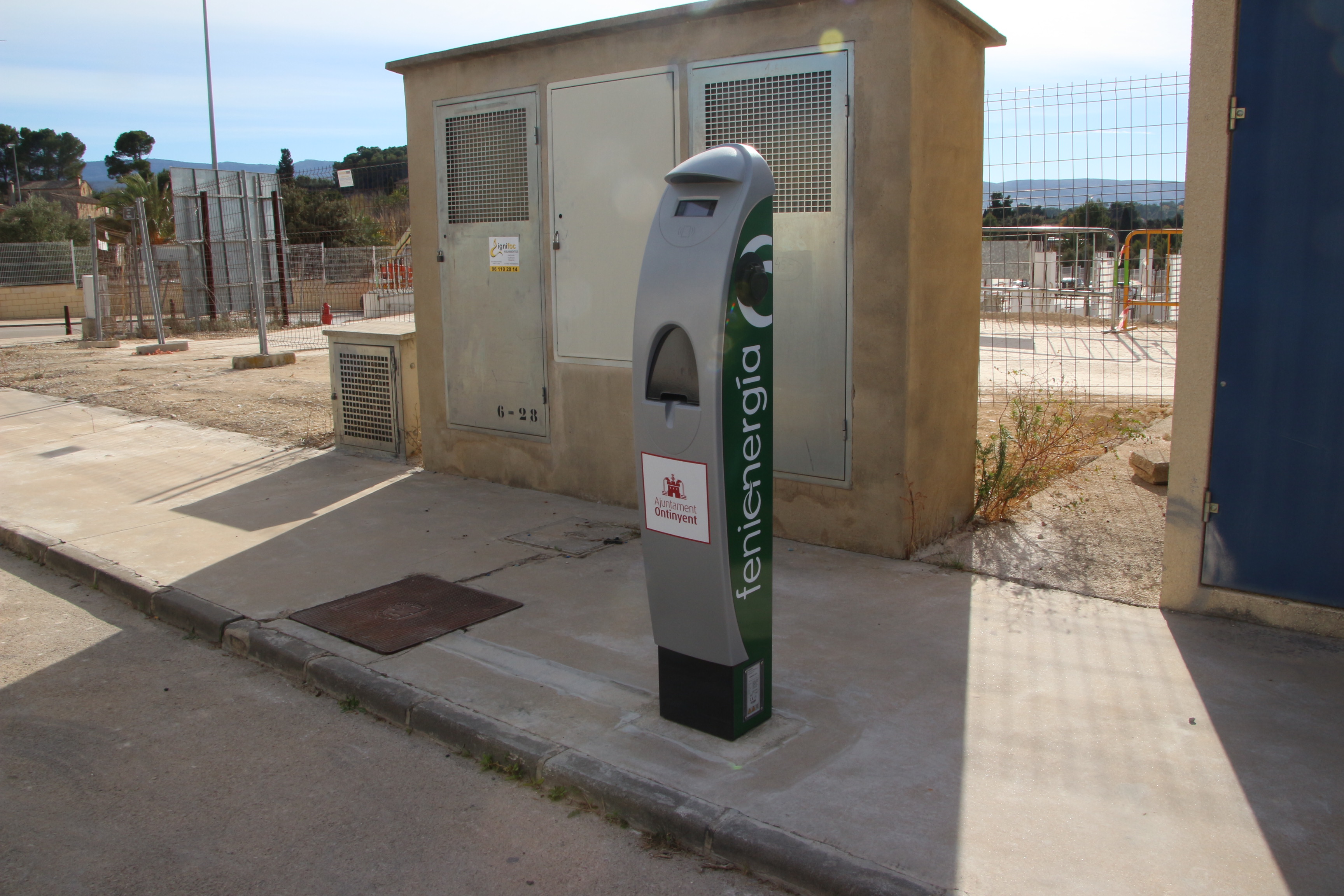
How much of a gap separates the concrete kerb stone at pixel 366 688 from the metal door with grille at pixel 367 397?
14.3 ft

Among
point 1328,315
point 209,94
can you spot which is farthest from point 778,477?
point 209,94

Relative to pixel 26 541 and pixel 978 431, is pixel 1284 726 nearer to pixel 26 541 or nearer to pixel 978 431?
pixel 978 431

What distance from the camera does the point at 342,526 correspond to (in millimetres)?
6672

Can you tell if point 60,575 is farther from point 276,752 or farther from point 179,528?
point 276,752

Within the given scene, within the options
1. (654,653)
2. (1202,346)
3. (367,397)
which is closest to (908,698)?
(654,653)

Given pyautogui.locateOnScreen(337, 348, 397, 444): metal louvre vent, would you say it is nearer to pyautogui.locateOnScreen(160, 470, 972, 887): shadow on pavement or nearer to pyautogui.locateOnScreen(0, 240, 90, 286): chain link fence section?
pyautogui.locateOnScreen(160, 470, 972, 887): shadow on pavement

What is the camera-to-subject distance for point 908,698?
13.1 ft

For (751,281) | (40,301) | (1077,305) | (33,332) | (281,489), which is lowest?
(281,489)

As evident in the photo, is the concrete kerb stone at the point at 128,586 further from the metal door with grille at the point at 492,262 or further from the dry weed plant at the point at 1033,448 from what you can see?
the dry weed plant at the point at 1033,448

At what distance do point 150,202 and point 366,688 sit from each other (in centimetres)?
3410

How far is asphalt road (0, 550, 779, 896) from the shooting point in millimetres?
3049

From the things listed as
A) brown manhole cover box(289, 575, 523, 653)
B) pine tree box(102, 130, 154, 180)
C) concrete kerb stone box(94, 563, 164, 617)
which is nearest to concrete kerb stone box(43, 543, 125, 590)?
concrete kerb stone box(94, 563, 164, 617)

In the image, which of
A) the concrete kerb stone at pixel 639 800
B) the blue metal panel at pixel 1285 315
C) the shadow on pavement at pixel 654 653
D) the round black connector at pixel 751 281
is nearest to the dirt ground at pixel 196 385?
the shadow on pavement at pixel 654 653

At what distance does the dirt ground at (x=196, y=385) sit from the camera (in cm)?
1066
